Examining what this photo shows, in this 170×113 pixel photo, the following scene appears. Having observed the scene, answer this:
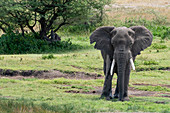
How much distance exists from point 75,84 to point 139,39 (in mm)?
4427

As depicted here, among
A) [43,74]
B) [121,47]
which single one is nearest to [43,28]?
[43,74]

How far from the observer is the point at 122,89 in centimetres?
1097

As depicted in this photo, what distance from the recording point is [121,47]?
10.9 m

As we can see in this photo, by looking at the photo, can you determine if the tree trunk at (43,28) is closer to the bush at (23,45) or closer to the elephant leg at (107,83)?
the bush at (23,45)

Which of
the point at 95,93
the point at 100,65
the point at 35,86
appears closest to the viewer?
the point at 95,93

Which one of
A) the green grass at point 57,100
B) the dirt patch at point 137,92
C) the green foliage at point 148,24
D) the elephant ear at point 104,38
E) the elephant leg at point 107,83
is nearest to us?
the green grass at point 57,100

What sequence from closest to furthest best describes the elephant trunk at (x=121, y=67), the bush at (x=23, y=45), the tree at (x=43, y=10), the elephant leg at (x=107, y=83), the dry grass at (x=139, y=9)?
the elephant trunk at (x=121, y=67), the elephant leg at (x=107, y=83), the bush at (x=23, y=45), the tree at (x=43, y=10), the dry grass at (x=139, y=9)

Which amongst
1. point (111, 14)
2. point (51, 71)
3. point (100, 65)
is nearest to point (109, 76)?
point (51, 71)

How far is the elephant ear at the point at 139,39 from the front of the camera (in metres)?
11.7

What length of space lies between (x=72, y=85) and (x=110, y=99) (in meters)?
3.32

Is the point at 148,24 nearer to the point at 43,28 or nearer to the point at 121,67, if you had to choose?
the point at 43,28

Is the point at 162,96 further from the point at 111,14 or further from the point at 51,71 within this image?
the point at 111,14

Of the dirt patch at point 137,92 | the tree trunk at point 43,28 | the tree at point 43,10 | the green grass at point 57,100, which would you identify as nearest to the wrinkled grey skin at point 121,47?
the green grass at point 57,100

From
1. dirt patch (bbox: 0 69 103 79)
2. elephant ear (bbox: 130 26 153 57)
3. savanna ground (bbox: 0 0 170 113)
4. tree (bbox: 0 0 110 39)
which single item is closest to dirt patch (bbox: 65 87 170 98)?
savanna ground (bbox: 0 0 170 113)
